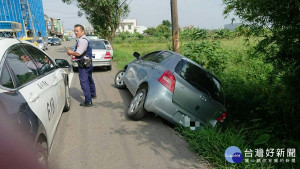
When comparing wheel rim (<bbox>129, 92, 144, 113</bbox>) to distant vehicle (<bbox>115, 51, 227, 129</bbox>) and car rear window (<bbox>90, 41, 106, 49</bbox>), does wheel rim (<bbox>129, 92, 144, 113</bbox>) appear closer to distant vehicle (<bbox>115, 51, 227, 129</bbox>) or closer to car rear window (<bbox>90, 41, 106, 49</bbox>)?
distant vehicle (<bbox>115, 51, 227, 129</bbox>)

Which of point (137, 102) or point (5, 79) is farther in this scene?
point (137, 102)

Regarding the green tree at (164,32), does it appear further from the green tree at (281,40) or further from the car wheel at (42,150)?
the car wheel at (42,150)

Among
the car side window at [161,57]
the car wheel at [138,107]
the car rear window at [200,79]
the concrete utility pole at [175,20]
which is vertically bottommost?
the car wheel at [138,107]

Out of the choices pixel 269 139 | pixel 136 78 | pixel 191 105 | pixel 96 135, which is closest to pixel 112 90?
pixel 136 78

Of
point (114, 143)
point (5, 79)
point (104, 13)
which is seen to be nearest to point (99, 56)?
point (114, 143)

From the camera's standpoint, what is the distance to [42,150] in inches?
72.6

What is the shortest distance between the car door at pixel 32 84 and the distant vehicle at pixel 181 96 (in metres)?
1.60

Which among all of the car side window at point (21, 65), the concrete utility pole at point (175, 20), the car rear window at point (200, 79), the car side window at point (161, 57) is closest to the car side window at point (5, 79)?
the car side window at point (21, 65)

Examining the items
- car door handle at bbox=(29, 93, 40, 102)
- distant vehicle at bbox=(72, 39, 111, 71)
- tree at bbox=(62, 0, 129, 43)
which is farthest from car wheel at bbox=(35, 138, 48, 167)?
tree at bbox=(62, 0, 129, 43)

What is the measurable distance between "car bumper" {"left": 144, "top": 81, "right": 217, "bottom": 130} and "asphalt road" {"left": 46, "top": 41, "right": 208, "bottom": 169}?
29cm

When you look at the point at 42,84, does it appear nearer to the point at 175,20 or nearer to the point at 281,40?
the point at 281,40

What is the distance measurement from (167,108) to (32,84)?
203 cm

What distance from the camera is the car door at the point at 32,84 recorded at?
1.94 m

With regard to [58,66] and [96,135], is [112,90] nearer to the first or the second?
[58,66]
